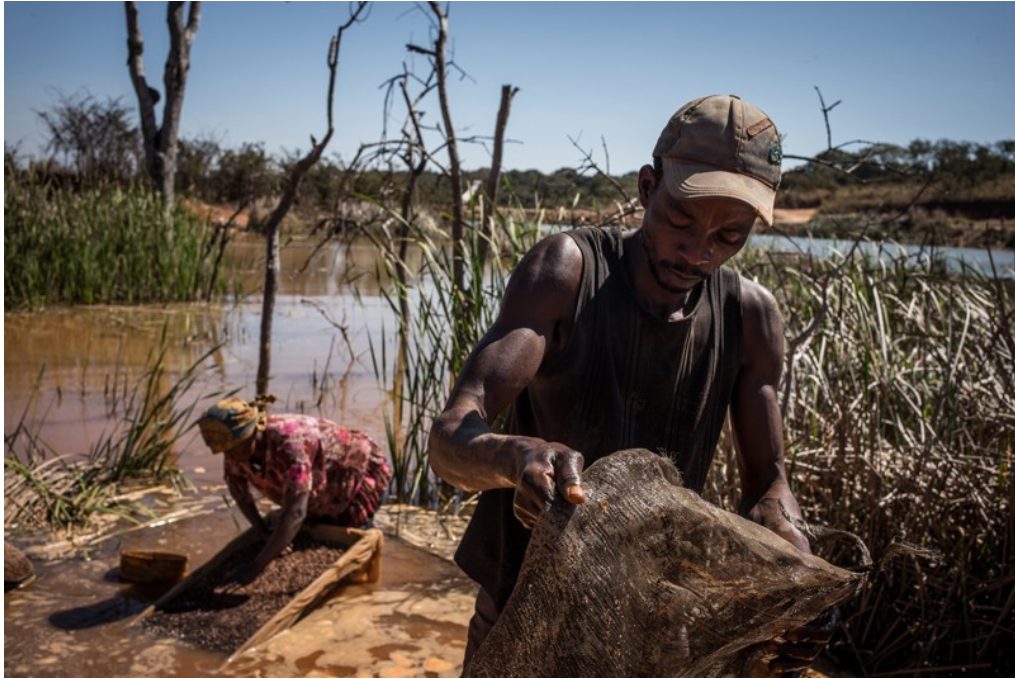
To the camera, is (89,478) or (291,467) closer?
(291,467)

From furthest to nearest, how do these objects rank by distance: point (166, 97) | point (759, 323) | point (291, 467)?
point (166, 97)
point (291, 467)
point (759, 323)

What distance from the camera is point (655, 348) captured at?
6.31 feet

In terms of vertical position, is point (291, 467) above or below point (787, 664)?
below

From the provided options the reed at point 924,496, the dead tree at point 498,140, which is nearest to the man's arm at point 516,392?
the reed at point 924,496

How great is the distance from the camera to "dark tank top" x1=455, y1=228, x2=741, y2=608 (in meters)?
1.88

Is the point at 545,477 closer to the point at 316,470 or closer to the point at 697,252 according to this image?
the point at 697,252

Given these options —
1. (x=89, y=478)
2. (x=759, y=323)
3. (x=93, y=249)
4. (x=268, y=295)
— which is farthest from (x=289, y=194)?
(x=93, y=249)

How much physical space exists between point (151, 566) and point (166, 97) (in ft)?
39.6

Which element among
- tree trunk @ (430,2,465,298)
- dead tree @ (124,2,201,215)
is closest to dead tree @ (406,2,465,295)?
tree trunk @ (430,2,465,298)

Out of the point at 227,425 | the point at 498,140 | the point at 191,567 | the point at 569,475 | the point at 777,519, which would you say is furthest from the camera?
the point at 498,140

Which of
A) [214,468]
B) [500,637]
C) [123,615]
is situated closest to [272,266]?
[214,468]

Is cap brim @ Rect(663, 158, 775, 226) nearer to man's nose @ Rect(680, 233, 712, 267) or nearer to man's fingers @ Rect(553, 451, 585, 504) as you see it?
man's nose @ Rect(680, 233, 712, 267)

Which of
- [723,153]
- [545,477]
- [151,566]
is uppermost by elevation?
[723,153]

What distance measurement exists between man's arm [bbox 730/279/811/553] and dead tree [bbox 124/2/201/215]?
1325 centimetres
